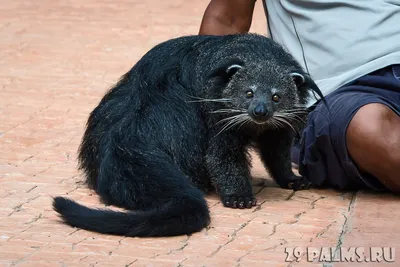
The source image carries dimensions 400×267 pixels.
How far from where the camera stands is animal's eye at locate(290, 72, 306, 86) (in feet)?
15.2

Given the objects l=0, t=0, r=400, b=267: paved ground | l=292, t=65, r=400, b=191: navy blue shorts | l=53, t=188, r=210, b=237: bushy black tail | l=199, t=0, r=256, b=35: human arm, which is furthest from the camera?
l=199, t=0, r=256, b=35: human arm

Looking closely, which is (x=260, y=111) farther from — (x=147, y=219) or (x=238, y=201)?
(x=147, y=219)

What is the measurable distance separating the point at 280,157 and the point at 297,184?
209 millimetres

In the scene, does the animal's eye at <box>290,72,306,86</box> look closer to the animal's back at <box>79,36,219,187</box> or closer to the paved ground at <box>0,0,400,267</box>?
the animal's back at <box>79,36,219,187</box>

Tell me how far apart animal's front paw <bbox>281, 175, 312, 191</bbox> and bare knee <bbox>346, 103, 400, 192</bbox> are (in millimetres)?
339

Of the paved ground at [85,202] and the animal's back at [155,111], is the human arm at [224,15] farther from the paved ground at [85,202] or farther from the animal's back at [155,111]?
the paved ground at [85,202]

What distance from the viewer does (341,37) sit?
4973 millimetres

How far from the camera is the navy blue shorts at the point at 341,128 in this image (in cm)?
480

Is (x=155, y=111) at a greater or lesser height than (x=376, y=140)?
greater

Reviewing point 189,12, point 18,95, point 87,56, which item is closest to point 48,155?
point 18,95

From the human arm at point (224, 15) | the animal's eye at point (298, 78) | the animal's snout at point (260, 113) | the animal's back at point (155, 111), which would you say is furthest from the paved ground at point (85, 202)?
the human arm at point (224, 15)

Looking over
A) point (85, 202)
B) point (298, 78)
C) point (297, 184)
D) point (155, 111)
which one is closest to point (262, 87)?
point (298, 78)

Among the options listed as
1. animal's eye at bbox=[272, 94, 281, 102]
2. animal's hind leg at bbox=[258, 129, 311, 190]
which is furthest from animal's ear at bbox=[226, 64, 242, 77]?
animal's hind leg at bbox=[258, 129, 311, 190]

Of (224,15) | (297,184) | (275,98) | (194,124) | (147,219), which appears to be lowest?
(297,184)
